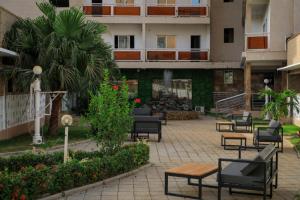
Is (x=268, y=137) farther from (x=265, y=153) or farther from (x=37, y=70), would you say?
(x=37, y=70)

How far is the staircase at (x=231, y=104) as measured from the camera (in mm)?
31109

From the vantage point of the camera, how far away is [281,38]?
24.4 metres

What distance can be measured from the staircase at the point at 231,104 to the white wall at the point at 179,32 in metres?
4.36

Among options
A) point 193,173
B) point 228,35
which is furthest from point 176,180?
point 228,35

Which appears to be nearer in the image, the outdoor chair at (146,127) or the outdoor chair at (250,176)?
the outdoor chair at (250,176)

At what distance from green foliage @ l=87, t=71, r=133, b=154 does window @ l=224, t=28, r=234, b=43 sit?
25694 millimetres

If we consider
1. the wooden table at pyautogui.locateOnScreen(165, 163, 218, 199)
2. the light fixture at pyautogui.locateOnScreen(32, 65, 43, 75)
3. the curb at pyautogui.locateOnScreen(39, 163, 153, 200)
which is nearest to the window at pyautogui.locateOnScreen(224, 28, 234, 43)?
the light fixture at pyautogui.locateOnScreen(32, 65, 43, 75)

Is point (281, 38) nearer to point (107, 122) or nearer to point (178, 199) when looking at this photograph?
point (107, 122)

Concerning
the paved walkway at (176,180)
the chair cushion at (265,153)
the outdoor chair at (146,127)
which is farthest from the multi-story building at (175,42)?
the chair cushion at (265,153)

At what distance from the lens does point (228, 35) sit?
35.5m

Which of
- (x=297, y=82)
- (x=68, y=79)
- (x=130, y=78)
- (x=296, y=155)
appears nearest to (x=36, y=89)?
(x=68, y=79)

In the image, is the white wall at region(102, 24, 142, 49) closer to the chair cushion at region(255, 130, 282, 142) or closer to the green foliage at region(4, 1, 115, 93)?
the green foliage at region(4, 1, 115, 93)

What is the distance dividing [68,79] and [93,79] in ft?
3.17

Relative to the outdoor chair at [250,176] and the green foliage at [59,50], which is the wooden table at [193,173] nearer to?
the outdoor chair at [250,176]
